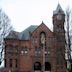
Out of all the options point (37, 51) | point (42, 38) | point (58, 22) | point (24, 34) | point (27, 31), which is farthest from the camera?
point (27, 31)

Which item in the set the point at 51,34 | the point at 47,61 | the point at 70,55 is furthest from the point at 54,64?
the point at 70,55

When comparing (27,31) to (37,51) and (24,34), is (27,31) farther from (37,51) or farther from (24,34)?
(37,51)

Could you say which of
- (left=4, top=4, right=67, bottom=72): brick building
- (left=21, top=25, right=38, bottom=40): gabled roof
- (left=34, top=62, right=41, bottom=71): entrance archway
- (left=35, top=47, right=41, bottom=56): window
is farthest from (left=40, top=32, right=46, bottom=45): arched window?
(left=34, top=62, right=41, bottom=71): entrance archway

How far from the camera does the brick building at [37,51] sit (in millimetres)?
81625

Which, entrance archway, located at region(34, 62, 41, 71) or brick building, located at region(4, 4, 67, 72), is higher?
brick building, located at region(4, 4, 67, 72)

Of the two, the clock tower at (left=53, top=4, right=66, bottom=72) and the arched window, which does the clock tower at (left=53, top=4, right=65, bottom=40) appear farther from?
the arched window

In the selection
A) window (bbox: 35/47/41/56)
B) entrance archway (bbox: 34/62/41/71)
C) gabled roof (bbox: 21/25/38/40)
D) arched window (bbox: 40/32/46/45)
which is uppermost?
gabled roof (bbox: 21/25/38/40)

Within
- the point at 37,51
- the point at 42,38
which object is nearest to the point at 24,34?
the point at 42,38

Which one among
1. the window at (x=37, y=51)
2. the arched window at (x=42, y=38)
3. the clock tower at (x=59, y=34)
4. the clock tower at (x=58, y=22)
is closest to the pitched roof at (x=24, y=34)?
the arched window at (x=42, y=38)

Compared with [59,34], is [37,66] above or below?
below

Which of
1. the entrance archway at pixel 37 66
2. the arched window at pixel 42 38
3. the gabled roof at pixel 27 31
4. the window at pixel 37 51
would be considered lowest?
the entrance archway at pixel 37 66

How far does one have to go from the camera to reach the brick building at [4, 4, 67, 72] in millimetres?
81625

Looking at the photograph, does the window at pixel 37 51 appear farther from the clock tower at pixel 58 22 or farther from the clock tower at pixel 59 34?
the clock tower at pixel 58 22

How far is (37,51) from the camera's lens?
83188mm
